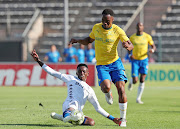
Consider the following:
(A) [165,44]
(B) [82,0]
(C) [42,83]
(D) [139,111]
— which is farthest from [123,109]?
(B) [82,0]

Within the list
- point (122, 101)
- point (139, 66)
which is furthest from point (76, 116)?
point (139, 66)

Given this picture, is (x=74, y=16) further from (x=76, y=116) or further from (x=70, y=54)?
(x=76, y=116)

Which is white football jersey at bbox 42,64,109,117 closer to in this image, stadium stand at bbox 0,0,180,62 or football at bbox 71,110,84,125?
football at bbox 71,110,84,125

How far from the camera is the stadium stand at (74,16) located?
30141 mm

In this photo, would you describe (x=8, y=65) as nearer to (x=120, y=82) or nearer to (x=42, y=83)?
(x=42, y=83)

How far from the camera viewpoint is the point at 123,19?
1209 inches

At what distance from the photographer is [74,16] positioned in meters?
31.9

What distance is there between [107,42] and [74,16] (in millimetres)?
23227

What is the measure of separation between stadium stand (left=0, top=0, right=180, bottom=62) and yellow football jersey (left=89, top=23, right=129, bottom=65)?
20.4 metres

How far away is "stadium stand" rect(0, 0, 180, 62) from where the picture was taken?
98.9 feet

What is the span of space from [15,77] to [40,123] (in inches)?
510

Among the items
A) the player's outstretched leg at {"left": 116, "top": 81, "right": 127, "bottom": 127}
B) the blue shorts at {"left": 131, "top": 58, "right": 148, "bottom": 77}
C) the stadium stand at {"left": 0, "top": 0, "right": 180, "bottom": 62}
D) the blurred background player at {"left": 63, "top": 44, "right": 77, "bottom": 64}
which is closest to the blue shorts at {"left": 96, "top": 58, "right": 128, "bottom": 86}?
the player's outstretched leg at {"left": 116, "top": 81, "right": 127, "bottom": 127}

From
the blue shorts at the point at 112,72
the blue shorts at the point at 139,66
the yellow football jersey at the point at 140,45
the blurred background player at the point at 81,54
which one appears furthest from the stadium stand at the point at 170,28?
the blue shorts at the point at 112,72

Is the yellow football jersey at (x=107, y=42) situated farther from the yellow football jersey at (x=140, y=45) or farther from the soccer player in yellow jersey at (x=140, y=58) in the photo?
the yellow football jersey at (x=140, y=45)
